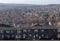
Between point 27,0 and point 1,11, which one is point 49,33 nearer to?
point 27,0

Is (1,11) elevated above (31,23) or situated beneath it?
elevated above

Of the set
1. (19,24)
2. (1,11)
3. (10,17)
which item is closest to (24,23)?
(19,24)

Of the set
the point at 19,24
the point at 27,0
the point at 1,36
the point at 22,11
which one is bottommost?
the point at 1,36

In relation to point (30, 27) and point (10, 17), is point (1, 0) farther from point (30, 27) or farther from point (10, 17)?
point (30, 27)

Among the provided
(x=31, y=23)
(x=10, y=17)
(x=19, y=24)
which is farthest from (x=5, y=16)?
(x=31, y=23)

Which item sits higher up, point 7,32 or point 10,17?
point 10,17

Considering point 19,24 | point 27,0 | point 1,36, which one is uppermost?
point 27,0
